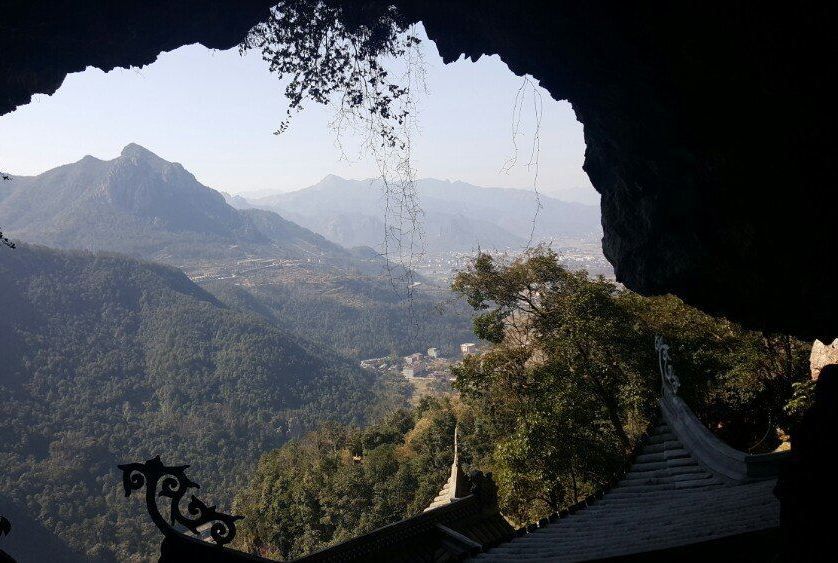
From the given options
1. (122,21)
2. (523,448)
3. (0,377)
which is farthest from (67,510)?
(122,21)

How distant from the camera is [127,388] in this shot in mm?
99562

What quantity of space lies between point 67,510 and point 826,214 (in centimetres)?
7949

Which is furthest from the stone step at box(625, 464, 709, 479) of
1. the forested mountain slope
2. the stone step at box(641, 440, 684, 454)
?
the forested mountain slope

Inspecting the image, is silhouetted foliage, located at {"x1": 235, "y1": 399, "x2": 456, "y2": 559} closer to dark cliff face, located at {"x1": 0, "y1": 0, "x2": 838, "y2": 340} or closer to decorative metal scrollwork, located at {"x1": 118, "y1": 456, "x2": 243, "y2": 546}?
dark cliff face, located at {"x1": 0, "y1": 0, "x2": 838, "y2": 340}

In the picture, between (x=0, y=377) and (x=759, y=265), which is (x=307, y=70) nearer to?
(x=759, y=265)

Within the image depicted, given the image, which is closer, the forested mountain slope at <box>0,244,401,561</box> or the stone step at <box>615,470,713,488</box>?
the stone step at <box>615,470,713,488</box>

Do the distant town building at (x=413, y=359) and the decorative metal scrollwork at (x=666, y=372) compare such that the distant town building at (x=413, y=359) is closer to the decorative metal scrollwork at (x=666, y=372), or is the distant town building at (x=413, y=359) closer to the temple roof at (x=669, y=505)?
the decorative metal scrollwork at (x=666, y=372)

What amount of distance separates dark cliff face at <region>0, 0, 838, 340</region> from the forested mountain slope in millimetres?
65930

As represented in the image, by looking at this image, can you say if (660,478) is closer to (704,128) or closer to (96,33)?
(704,128)

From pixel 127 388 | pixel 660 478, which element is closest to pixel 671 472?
pixel 660 478

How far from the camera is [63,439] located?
78.1 m

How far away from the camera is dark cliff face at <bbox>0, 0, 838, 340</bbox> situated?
11.7ft

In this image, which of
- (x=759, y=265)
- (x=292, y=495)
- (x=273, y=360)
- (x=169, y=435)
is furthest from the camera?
(x=273, y=360)

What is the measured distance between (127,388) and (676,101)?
115 metres
